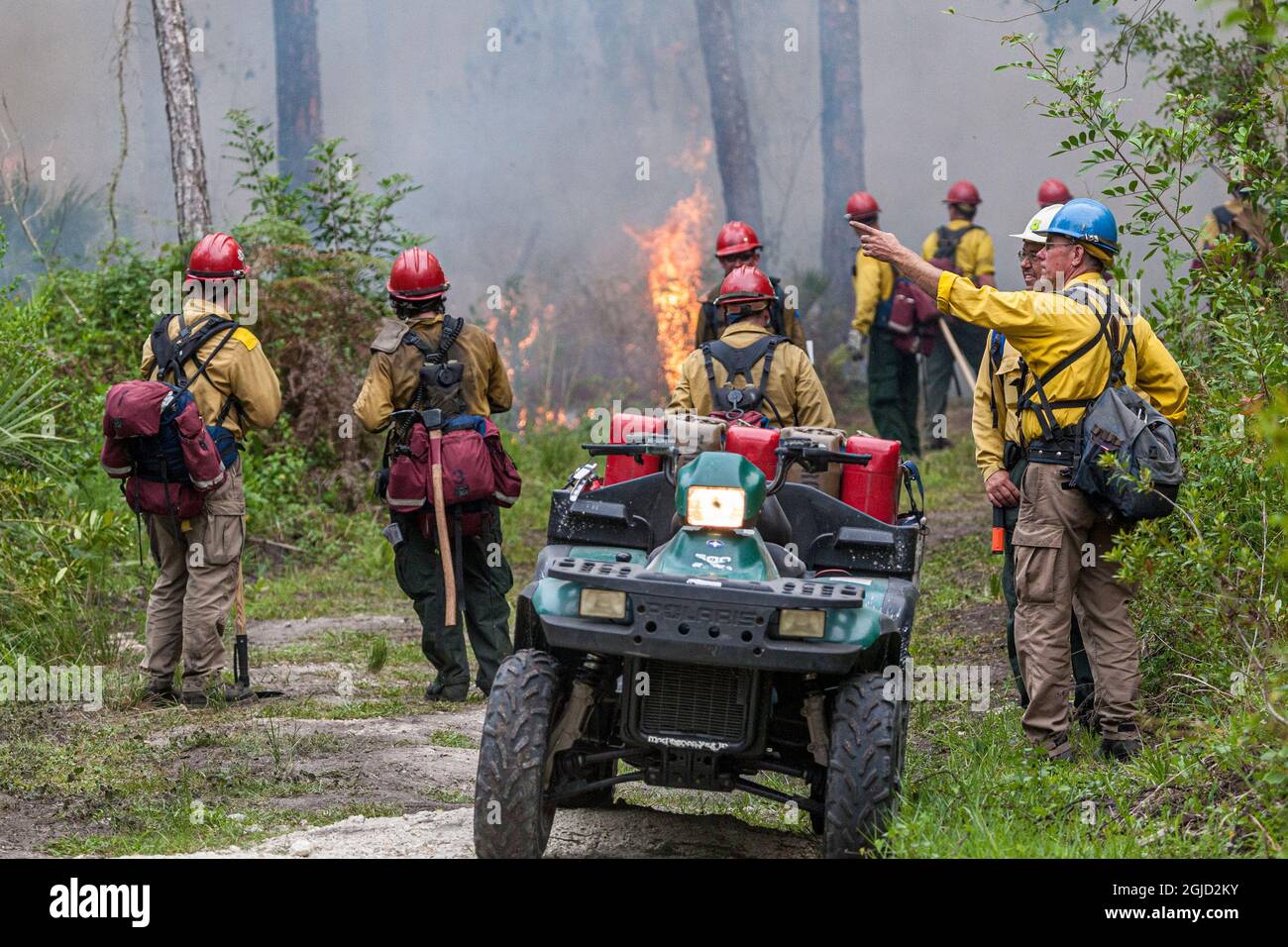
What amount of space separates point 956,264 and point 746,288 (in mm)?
7038

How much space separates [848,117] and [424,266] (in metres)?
11.1

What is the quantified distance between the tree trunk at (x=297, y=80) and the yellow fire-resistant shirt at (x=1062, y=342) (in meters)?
11.9

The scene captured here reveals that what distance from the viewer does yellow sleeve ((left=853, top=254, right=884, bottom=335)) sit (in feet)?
45.5

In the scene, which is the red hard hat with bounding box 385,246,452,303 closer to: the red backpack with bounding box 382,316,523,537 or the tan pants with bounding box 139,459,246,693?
the red backpack with bounding box 382,316,523,537

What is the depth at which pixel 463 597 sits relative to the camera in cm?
795

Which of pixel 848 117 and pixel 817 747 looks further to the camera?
pixel 848 117

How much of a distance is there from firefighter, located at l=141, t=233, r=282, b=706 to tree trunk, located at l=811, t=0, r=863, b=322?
11008 mm

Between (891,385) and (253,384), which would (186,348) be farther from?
(891,385)

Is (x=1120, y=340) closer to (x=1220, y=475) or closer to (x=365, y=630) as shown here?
(x=1220, y=475)

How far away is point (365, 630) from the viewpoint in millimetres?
9648

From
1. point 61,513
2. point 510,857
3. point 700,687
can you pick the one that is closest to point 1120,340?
point 700,687

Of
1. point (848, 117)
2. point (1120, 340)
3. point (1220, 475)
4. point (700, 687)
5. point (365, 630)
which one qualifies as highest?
point (848, 117)

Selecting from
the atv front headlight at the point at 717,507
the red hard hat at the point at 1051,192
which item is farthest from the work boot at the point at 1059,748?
the red hard hat at the point at 1051,192

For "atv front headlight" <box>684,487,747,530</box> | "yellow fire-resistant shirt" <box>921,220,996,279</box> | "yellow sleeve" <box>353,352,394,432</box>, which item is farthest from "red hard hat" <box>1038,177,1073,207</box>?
"atv front headlight" <box>684,487,747,530</box>
